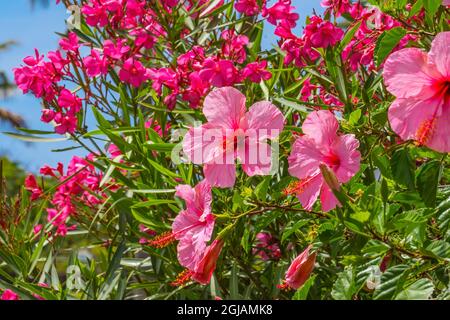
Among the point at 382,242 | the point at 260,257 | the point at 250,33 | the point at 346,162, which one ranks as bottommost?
the point at 260,257

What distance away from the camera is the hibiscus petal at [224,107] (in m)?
1.38

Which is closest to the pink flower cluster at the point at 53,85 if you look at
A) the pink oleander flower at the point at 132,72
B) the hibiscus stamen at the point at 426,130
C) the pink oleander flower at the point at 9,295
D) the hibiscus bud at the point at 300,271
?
the pink oleander flower at the point at 132,72

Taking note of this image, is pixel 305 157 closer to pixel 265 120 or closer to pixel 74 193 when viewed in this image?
pixel 265 120

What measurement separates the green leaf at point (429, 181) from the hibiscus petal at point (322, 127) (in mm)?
165

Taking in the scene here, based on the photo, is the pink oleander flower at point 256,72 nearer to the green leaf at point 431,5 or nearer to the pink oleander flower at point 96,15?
the pink oleander flower at point 96,15

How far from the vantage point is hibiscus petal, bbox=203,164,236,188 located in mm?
1378

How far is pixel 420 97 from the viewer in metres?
1.19

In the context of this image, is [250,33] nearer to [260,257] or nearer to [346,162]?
[260,257]

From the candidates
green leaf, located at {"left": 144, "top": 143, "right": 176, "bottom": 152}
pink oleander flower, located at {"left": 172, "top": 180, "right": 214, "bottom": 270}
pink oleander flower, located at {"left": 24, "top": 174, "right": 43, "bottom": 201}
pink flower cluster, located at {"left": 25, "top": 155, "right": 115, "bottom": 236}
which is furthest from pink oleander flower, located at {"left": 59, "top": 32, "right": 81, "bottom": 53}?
pink oleander flower, located at {"left": 172, "top": 180, "right": 214, "bottom": 270}

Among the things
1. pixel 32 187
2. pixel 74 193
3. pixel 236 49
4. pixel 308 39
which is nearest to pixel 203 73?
pixel 308 39

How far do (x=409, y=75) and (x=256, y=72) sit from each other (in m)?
0.90

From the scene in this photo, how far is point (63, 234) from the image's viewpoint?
9.32 feet

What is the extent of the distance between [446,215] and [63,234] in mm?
1855
